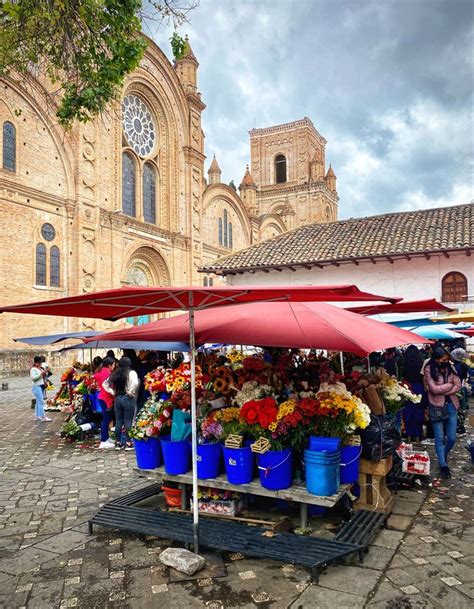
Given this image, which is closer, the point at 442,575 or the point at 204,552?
the point at 442,575

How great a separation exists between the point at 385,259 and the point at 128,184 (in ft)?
60.7

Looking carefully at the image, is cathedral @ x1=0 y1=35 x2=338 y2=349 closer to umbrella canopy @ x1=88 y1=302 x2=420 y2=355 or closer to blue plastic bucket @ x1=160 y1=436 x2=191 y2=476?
umbrella canopy @ x1=88 y1=302 x2=420 y2=355

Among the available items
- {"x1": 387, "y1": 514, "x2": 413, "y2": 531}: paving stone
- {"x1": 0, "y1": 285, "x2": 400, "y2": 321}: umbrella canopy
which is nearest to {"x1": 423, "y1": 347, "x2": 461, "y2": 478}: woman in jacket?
{"x1": 387, "y1": 514, "x2": 413, "y2": 531}: paving stone

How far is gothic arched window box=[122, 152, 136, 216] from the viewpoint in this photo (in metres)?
30.1

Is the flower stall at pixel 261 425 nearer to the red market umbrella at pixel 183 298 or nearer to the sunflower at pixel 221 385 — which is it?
the sunflower at pixel 221 385

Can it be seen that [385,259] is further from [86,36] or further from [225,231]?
[225,231]

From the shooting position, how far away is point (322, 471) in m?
4.64

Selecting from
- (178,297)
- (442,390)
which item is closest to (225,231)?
(442,390)

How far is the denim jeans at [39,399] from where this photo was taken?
12.0 meters

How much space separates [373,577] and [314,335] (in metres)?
2.18

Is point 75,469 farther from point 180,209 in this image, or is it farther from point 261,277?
point 180,209

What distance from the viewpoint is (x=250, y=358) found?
19.3ft

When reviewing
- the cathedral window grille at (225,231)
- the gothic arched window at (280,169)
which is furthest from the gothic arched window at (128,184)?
the gothic arched window at (280,169)

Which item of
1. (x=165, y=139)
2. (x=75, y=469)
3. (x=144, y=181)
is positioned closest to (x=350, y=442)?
(x=75, y=469)
